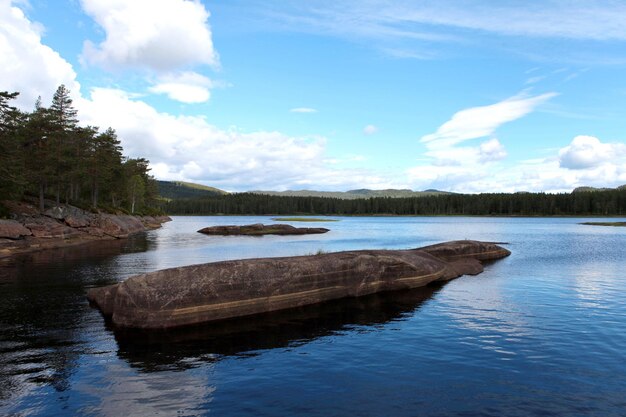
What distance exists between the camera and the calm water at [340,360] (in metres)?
10.8

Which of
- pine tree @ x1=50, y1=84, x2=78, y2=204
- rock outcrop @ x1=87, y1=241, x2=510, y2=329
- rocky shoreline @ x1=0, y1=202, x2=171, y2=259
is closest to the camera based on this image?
rock outcrop @ x1=87, y1=241, x2=510, y2=329

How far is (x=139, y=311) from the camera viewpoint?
17.5m

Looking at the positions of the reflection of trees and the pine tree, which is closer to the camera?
the reflection of trees

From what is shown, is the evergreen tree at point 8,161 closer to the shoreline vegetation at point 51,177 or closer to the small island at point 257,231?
the shoreline vegetation at point 51,177

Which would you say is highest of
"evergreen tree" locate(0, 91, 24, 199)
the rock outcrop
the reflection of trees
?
"evergreen tree" locate(0, 91, 24, 199)

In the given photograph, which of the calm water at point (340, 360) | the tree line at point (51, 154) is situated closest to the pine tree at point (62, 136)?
the tree line at point (51, 154)

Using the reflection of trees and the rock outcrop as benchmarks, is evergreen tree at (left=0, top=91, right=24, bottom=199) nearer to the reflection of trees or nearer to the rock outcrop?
the reflection of trees

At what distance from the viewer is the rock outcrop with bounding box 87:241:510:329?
17672mm

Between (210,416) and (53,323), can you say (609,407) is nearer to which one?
(210,416)

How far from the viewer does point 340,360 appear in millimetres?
14148

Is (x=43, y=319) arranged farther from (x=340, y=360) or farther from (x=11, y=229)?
(x=11, y=229)

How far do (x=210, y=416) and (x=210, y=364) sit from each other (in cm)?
366

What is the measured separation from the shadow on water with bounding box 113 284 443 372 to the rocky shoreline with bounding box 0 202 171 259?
36.7 metres

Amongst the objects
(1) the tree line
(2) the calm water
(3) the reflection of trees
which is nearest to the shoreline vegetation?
(1) the tree line
